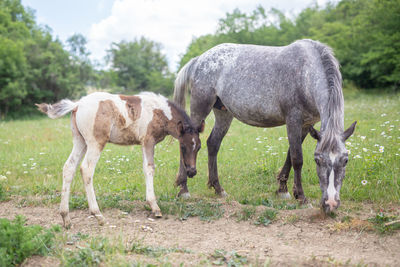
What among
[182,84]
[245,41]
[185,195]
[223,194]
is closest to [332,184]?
[223,194]

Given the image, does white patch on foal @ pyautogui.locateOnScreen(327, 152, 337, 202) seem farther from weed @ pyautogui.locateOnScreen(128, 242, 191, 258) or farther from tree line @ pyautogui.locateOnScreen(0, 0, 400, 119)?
tree line @ pyautogui.locateOnScreen(0, 0, 400, 119)

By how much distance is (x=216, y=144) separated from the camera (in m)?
6.21

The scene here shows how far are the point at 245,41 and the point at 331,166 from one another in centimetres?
3275

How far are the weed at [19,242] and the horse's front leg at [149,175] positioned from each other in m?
1.59

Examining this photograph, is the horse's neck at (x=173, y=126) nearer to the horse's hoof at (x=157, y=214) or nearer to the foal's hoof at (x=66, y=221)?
the horse's hoof at (x=157, y=214)

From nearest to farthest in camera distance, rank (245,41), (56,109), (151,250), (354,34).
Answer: (151,250) < (56,109) < (354,34) < (245,41)

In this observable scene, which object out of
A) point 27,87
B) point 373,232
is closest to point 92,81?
point 27,87

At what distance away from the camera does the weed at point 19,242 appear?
3078mm

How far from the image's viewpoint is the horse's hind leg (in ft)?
14.0

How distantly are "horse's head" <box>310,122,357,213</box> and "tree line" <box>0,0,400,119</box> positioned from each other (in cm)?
2045

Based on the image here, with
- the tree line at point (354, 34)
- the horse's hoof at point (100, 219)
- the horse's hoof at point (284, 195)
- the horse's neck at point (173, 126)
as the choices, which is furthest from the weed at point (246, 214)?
the tree line at point (354, 34)

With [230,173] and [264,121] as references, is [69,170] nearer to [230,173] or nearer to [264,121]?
[264,121]

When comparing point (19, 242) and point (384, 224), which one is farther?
point (384, 224)

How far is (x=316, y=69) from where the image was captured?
15.5 feet
